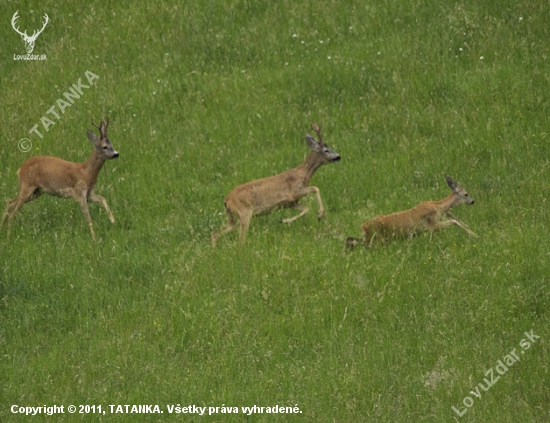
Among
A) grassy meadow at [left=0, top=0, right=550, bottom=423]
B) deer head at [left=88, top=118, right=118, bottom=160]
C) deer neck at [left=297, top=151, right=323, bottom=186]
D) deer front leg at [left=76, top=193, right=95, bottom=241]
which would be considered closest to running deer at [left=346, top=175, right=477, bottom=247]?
grassy meadow at [left=0, top=0, right=550, bottom=423]

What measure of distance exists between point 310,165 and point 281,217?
83 cm

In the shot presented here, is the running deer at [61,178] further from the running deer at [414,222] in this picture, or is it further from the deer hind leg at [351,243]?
the running deer at [414,222]

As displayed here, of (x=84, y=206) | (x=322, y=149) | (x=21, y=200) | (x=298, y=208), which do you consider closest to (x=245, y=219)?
(x=298, y=208)

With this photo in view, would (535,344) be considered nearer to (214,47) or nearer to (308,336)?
(308,336)

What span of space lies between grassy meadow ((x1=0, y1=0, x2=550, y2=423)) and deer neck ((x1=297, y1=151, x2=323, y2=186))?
14.8 inches

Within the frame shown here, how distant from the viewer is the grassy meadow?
1029 cm

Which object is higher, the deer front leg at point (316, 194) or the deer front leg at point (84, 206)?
the deer front leg at point (316, 194)

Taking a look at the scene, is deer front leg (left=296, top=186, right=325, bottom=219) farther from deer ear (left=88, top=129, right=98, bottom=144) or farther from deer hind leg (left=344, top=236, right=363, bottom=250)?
deer ear (left=88, top=129, right=98, bottom=144)

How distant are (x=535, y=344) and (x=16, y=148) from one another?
9.90 meters

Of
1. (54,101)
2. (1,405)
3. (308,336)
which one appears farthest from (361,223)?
(54,101)

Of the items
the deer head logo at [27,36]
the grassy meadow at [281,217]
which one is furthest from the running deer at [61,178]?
the deer head logo at [27,36]

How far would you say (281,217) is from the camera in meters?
15.2

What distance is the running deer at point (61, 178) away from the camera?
1530 cm

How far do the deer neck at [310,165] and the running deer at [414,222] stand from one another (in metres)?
1.98
